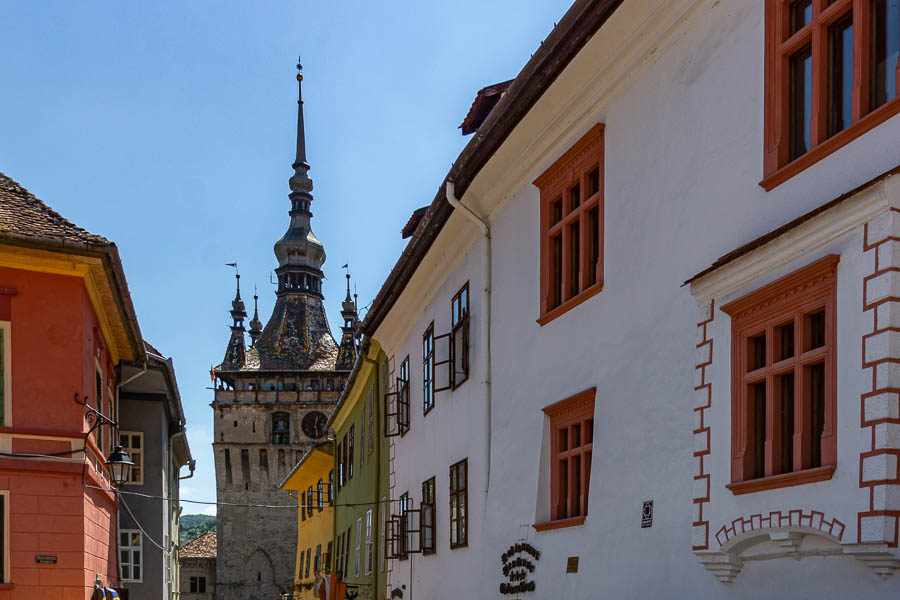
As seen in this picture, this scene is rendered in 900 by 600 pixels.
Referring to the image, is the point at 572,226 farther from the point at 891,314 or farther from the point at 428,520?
the point at 428,520

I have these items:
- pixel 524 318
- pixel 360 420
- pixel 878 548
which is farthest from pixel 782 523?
pixel 360 420

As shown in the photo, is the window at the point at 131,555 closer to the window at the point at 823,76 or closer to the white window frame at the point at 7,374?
the white window frame at the point at 7,374

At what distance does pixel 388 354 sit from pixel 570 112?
1241 cm

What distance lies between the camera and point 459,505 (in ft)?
50.1

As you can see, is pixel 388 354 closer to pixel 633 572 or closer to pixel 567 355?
pixel 567 355

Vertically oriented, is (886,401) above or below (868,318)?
below

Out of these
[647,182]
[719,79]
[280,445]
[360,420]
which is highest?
[719,79]

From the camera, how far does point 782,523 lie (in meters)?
6.43

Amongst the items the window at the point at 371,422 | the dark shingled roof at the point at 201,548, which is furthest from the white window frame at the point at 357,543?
the dark shingled roof at the point at 201,548

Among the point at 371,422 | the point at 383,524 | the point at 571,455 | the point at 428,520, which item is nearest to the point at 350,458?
the point at 371,422

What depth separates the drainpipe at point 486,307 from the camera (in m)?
13.6

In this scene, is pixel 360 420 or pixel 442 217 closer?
pixel 442 217

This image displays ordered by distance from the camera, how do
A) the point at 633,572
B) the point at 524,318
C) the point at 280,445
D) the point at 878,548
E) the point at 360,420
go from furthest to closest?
the point at 280,445
the point at 360,420
the point at 524,318
the point at 633,572
the point at 878,548

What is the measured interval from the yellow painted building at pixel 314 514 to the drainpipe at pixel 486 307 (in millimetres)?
19240
